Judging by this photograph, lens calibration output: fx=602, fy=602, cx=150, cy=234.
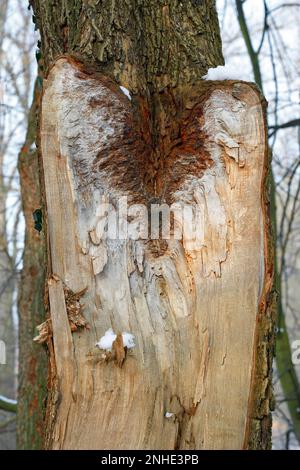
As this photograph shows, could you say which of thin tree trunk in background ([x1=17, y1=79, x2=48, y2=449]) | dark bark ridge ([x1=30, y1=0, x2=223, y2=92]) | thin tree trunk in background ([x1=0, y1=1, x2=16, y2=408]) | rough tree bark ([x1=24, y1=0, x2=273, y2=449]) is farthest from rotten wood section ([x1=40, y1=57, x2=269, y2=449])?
thin tree trunk in background ([x1=0, y1=1, x2=16, y2=408])

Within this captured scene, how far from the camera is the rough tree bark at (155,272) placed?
177cm

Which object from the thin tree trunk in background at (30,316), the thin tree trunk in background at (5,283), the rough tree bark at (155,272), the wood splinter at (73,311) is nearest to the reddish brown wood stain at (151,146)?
the rough tree bark at (155,272)

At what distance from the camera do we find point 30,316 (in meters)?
4.22

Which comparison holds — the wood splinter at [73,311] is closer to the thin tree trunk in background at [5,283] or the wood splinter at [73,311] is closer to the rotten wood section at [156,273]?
the rotten wood section at [156,273]

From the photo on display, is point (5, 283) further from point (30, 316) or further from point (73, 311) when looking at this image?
point (73, 311)

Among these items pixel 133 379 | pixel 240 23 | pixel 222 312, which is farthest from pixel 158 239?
pixel 240 23

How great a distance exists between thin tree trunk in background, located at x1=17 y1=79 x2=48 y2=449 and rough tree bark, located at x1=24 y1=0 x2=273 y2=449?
2.29 meters

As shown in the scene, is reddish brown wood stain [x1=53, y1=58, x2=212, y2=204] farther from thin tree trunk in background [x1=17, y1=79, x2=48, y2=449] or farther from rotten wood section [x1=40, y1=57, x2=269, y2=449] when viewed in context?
thin tree trunk in background [x1=17, y1=79, x2=48, y2=449]

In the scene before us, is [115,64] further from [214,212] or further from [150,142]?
[214,212]

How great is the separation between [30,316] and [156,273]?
100 inches

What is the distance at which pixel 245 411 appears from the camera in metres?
1.76

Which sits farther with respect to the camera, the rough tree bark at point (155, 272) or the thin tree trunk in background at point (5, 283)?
the thin tree trunk in background at point (5, 283)

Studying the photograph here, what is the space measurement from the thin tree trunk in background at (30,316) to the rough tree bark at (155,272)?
229 centimetres

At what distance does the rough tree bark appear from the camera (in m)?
1.77
